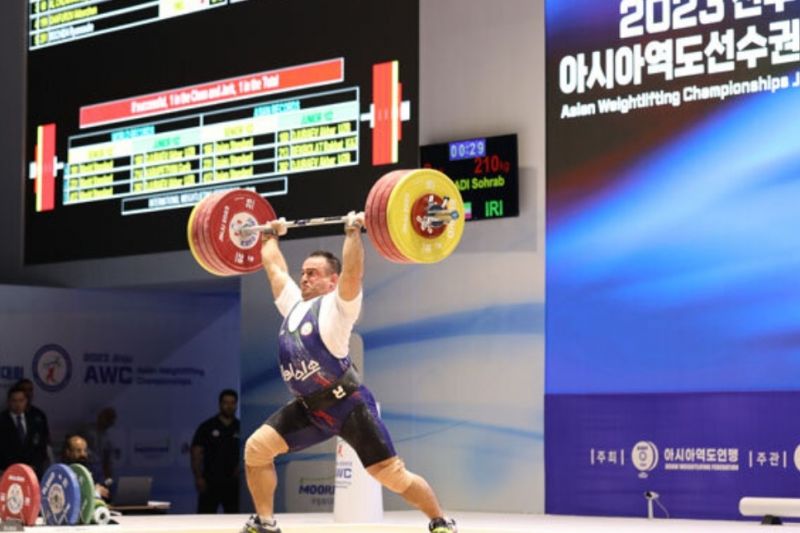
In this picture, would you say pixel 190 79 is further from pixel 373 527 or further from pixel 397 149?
pixel 373 527

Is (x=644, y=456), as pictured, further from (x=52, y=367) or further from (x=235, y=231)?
(x=52, y=367)

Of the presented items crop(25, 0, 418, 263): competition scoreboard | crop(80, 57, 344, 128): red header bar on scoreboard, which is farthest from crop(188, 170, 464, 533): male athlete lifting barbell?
crop(80, 57, 344, 128): red header bar on scoreboard

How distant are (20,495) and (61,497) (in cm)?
27

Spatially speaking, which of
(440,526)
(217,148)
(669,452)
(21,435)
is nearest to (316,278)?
(440,526)

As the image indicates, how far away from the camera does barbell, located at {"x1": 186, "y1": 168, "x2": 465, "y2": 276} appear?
268 inches

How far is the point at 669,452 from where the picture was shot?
9.34m

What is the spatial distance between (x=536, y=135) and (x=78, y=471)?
3780 millimetres

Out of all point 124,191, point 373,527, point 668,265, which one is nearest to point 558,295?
point 668,265

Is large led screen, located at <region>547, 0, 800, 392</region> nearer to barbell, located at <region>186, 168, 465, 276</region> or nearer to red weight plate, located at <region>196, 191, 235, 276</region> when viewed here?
barbell, located at <region>186, 168, 465, 276</region>

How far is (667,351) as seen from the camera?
9.40 meters

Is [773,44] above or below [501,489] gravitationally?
above

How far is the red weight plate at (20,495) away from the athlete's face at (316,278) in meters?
2.39

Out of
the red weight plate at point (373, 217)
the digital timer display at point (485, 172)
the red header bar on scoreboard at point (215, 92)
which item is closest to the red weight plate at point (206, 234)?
the red weight plate at point (373, 217)

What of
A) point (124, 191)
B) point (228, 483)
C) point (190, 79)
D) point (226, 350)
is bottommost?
point (228, 483)
